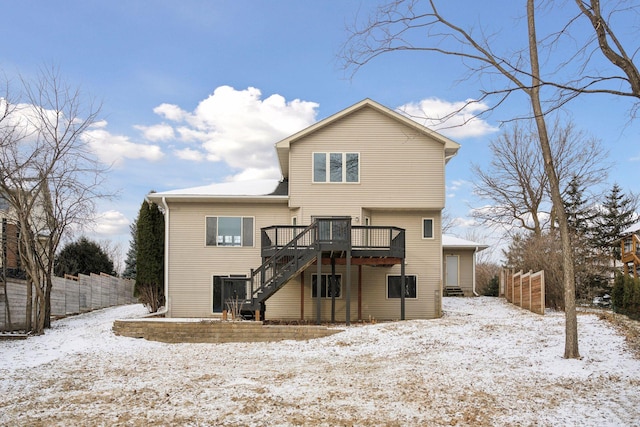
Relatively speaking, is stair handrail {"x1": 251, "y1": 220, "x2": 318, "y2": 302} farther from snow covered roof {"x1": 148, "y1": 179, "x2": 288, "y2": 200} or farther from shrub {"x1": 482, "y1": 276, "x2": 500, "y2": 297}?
shrub {"x1": 482, "y1": 276, "x2": 500, "y2": 297}

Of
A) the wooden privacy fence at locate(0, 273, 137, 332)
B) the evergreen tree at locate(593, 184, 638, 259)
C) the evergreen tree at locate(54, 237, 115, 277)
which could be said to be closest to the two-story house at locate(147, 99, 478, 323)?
the wooden privacy fence at locate(0, 273, 137, 332)

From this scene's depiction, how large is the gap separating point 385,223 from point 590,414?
13.6 metres

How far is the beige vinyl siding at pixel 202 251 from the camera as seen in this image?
2098 centimetres

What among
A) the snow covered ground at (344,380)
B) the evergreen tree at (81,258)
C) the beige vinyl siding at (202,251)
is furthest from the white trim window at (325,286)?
the evergreen tree at (81,258)

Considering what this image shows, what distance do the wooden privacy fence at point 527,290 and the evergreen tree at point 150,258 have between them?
14.1m

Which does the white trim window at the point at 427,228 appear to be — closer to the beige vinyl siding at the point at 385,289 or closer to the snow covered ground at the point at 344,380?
the beige vinyl siding at the point at 385,289

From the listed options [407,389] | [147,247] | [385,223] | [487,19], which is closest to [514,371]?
[407,389]

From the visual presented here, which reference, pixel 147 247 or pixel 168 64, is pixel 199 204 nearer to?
pixel 147 247

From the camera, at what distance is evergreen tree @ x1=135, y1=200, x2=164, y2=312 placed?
22.4 meters

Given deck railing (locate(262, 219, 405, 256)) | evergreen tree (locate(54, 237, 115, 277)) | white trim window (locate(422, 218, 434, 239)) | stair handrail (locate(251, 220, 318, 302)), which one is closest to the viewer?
stair handrail (locate(251, 220, 318, 302))

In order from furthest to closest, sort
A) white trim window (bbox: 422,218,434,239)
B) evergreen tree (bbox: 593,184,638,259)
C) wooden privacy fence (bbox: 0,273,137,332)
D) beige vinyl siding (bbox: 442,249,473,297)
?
evergreen tree (bbox: 593,184,638,259) < beige vinyl siding (bbox: 442,249,473,297) < white trim window (bbox: 422,218,434,239) < wooden privacy fence (bbox: 0,273,137,332)

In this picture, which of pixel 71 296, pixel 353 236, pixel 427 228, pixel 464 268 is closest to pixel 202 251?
pixel 353 236

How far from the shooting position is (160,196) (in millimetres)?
20625

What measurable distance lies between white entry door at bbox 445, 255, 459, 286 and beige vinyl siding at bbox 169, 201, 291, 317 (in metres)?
12.7
